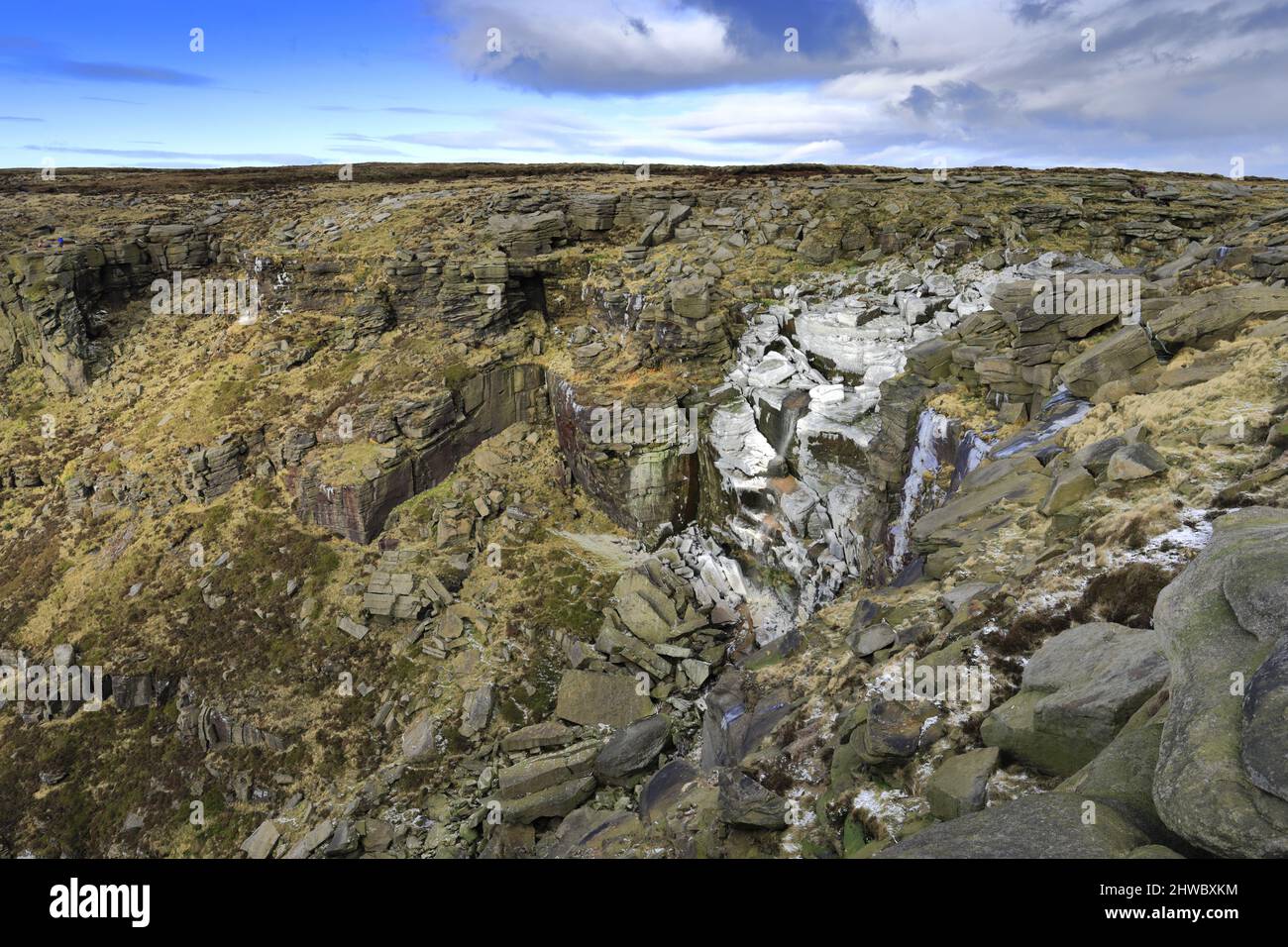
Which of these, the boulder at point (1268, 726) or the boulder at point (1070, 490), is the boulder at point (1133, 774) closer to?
the boulder at point (1268, 726)

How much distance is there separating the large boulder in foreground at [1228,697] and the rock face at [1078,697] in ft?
3.24

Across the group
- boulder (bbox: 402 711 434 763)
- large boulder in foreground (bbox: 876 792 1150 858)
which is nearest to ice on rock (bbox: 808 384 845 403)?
boulder (bbox: 402 711 434 763)

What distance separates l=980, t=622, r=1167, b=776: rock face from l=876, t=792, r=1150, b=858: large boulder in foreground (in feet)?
5.15

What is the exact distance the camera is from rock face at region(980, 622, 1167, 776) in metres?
7.40

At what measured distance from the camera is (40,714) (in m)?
25.2

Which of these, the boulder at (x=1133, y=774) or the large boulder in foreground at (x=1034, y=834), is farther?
the boulder at (x=1133, y=774)

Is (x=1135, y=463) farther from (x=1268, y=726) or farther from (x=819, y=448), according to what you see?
(x=819, y=448)

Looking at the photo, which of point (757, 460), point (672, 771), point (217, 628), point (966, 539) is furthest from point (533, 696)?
point (966, 539)

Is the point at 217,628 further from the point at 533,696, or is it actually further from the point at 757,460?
the point at 757,460

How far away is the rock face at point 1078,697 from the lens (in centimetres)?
740

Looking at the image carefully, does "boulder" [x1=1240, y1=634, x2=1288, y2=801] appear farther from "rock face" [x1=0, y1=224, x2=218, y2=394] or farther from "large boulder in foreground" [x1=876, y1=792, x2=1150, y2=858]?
"rock face" [x1=0, y1=224, x2=218, y2=394]

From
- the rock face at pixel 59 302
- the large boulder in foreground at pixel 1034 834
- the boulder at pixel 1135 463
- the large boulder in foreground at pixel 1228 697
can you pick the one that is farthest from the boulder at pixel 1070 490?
the rock face at pixel 59 302

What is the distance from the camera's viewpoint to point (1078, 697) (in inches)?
304

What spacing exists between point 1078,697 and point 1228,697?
2314mm
